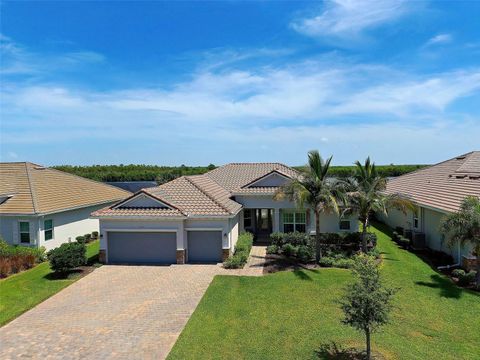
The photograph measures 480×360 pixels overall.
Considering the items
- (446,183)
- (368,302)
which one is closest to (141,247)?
(368,302)

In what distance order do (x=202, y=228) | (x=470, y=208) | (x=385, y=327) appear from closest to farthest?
(x=385, y=327) → (x=470, y=208) → (x=202, y=228)

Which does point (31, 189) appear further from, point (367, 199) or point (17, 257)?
point (367, 199)

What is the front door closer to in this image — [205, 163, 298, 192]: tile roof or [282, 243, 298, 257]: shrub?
[205, 163, 298, 192]: tile roof

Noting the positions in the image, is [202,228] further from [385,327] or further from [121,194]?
[121,194]

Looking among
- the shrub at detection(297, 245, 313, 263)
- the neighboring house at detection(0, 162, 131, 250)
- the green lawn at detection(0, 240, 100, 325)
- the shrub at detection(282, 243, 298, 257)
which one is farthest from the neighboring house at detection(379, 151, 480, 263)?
the neighboring house at detection(0, 162, 131, 250)

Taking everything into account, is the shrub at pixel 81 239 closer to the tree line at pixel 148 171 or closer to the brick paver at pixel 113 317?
the brick paver at pixel 113 317

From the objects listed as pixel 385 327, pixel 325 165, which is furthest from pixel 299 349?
pixel 325 165

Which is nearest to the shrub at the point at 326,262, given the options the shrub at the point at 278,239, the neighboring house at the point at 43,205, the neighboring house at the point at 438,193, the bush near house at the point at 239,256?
the shrub at the point at 278,239
